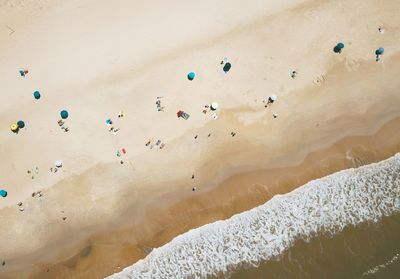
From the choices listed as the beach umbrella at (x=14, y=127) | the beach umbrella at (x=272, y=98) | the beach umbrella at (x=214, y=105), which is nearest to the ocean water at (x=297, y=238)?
the beach umbrella at (x=272, y=98)

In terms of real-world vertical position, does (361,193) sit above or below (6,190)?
below

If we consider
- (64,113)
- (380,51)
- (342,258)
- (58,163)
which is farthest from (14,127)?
(380,51)

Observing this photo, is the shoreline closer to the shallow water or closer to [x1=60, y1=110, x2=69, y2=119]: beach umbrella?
the shallow water

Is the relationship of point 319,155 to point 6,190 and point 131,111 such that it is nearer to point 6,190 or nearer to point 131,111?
point 131,111

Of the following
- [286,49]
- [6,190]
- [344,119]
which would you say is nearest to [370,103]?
[344,119]

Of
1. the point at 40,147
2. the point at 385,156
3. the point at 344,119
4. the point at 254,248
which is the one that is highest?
the point at 40,147

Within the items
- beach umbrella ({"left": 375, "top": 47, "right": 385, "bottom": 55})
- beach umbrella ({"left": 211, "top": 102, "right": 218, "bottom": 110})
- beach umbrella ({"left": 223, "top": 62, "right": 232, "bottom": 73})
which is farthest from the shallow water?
→ beach umbrella ({"left": 223, "top": 62, "right": 232, "bottom": 73})

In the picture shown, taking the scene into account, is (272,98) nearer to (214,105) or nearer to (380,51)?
(214,105)

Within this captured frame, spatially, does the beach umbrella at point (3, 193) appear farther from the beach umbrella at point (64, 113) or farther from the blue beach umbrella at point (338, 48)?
the blue beach umbrella at point (338, 48)
